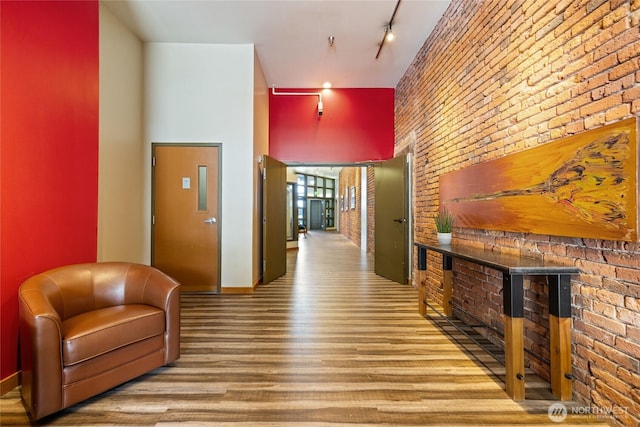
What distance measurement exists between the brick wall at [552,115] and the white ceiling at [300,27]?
665mm

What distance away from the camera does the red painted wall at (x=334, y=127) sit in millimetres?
5684

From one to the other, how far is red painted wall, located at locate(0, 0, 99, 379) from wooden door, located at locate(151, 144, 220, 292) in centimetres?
137

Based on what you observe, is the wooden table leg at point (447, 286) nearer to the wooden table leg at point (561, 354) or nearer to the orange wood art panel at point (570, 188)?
the orange wood art panel at point (570, 188)

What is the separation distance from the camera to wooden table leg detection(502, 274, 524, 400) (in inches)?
72.4

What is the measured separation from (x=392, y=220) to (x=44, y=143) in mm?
4436

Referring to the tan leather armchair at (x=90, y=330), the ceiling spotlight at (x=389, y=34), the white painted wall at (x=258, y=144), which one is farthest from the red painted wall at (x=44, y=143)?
the ceiling spotlight at (x=389, y=34)

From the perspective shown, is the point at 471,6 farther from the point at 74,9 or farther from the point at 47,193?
the point at 47,193

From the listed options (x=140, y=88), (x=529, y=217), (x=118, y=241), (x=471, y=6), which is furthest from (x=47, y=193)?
(x=471, y=6)

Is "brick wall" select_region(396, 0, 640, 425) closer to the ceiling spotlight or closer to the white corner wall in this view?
the ceiling spotlight

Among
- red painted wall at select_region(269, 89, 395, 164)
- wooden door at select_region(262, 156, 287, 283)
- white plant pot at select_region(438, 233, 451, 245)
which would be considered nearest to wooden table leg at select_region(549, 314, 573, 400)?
white plant pot at select_region(438, 233, 451, 245)

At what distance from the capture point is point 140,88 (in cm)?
411

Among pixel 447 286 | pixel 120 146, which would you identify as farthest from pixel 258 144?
pixel 447 286

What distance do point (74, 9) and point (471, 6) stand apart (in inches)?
144

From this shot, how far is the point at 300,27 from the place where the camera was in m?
3.80
